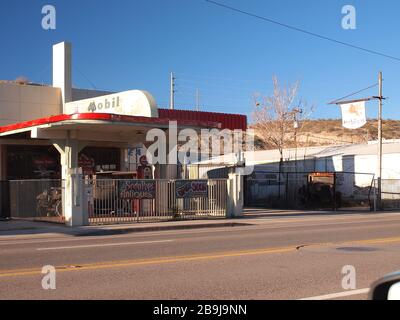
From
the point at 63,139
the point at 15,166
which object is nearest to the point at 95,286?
the point at 63,139

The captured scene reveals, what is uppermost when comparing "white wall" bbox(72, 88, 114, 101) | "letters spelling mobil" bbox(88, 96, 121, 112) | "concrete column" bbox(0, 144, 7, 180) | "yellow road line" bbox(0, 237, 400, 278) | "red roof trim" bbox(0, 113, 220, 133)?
"white wall" bbox(72, 88, 114, 101)

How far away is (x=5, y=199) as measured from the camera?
83.0ft

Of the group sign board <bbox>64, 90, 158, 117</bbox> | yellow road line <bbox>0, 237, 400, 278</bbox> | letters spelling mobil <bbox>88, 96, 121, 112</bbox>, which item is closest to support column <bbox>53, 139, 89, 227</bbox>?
sign board <bbox>64, 90, 158, 117</bbox>

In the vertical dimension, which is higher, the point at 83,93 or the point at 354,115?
the point at 83,93

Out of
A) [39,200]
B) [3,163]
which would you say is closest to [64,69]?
[3,163]

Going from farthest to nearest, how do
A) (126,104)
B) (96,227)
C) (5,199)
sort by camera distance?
(126,104) < (5,199) < (96,227)

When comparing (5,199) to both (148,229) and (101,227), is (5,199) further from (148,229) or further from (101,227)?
(148,229)

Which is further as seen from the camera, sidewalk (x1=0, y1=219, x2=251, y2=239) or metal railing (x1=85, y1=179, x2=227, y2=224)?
metal railing (x1=85, y1=179, x2=227, y2=224)

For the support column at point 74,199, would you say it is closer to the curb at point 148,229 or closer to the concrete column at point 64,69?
the curb at point 148,229

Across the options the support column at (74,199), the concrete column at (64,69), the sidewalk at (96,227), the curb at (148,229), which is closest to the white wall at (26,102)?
the concrete column at (64,69)

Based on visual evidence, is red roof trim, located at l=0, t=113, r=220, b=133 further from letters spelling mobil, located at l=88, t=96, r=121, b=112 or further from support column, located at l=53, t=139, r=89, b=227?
letters spelling mobil, located at l=88, t=96, r=121, b=112

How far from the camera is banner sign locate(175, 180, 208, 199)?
2428 centimetres

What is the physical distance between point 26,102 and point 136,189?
9.23 m

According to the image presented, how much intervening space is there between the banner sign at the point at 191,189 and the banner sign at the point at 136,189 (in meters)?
1.21
